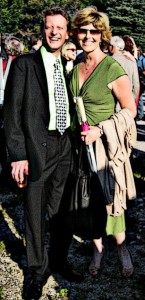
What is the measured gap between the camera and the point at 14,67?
125 inches

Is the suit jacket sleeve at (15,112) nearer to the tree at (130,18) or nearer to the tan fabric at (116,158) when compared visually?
the tan fabric at (116,158)

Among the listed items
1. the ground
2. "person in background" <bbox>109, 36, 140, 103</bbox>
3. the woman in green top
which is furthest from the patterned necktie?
"person in background" <bbox>109, 36, 140, 103</bbox>

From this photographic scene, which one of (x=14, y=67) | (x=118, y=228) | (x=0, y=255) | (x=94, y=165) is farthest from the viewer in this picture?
(x=0, y=255)

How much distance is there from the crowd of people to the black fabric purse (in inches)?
0.7

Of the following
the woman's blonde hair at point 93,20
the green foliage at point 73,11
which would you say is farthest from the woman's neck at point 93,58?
the green foliage at point 73,11

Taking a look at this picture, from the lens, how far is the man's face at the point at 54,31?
3.23m

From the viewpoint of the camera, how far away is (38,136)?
328cm

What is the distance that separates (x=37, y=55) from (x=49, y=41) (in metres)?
0.13

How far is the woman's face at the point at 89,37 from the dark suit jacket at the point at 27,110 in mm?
346

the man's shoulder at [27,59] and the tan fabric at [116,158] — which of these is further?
the tan fabric at [116,158]

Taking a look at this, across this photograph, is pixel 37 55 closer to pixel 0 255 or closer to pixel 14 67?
pixel 14 67

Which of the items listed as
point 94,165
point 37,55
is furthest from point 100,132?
point 37,55

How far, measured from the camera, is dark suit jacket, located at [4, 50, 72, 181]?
10.4 feet

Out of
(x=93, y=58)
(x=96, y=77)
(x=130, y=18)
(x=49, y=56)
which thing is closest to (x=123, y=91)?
(x=96, y=77)
